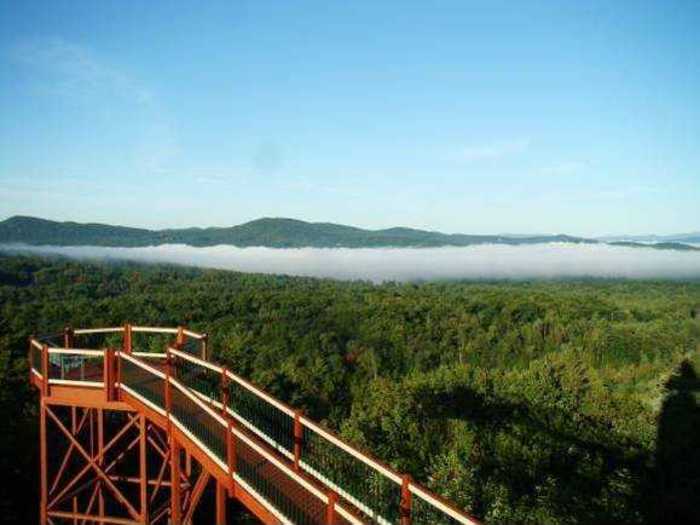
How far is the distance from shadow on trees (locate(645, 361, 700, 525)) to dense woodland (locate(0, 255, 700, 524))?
79 millimetres

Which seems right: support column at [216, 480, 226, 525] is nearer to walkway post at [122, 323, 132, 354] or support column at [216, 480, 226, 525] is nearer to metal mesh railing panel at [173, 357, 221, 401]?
metal mesh railing panel at [173, 357, 221, 401]

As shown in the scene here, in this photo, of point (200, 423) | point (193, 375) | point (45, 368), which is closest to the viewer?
point (200, 423)

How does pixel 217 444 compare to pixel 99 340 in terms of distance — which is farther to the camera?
pixel 99 340

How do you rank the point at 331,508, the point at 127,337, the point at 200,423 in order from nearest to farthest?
the point at 331,508, the point at 200,423, the point at 127,337

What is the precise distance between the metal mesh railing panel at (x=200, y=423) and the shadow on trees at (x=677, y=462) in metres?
15.5

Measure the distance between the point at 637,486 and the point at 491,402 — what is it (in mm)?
12418

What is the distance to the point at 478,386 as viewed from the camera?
3575cm

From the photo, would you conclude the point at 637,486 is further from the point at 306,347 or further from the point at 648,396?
the point at 306,347

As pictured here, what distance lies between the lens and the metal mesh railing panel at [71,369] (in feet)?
38.7

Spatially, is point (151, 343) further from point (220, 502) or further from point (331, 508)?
point (331, 508)

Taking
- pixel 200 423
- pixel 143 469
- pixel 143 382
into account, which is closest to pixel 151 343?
pixel 143 469

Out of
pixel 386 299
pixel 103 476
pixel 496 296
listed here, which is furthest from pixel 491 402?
pixel 496 296

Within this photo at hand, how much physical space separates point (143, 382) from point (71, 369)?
2544 millimetres

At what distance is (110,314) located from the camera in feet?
223
